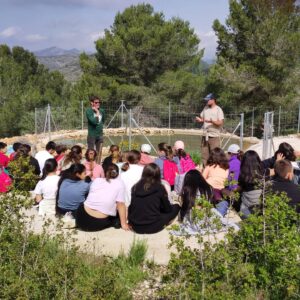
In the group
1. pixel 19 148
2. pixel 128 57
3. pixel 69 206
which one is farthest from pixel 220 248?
pixel 128 57

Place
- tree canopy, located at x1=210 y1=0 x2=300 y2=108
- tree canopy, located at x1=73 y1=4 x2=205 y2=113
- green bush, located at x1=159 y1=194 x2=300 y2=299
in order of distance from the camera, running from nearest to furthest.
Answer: green bush, located at x1=159 y1=194 x2=300 y2=299
tree canopy, located at x1=210 y1=0 x2=300 y2=108
tree canopy, located at x1=73 y1=4 x2=205 y2=113

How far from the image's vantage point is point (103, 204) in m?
4.80

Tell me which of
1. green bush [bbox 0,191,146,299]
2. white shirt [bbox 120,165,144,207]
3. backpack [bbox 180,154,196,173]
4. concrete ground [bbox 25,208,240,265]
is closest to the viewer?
green bush [bbox 0,191,146,299]

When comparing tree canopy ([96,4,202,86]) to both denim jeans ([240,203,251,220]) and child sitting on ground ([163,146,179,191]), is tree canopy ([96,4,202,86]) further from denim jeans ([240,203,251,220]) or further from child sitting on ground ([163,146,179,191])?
denim jeans ([240,203,251,220])

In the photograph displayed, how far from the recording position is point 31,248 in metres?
3.46

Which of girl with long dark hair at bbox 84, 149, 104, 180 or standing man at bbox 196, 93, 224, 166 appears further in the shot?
standing man at bbox 196, 93, 224, 166

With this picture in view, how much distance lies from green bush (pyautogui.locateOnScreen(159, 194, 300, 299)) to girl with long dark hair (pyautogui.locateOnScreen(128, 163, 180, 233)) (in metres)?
1.67

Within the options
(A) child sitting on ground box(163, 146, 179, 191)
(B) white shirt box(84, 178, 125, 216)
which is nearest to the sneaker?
(B) white shirt box(84, 178, 125, 216)

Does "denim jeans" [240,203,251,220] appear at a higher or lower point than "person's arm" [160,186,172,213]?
lower

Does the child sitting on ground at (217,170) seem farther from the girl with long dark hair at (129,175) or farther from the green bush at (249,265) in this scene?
the green bush at (249,265)

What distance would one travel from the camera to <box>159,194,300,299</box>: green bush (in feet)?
9.18

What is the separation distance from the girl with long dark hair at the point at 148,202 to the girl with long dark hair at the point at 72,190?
0.74 m

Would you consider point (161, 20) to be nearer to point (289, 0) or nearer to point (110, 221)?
point (289, 0)

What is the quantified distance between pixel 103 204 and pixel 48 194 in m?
0.97
